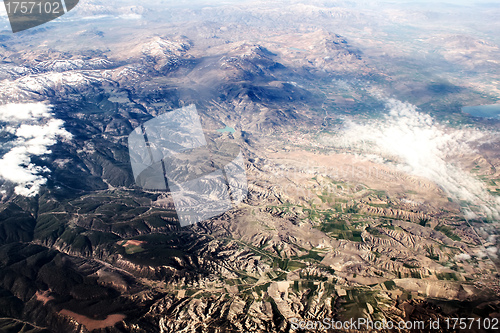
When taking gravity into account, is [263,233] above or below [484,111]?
above

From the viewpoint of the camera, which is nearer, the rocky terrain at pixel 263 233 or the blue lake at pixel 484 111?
the rocky terrain at pixel 263 233

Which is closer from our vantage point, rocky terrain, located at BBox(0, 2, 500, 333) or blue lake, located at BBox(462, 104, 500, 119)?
rocky terrain, located at BBox(0, 2, 500, 333)

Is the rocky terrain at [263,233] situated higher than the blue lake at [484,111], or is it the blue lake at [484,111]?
the rocky terrain at [263,233]

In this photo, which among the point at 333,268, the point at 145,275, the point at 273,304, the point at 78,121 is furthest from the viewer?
the point at 78,121

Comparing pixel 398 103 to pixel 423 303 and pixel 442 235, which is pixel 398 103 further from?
pixel 423 303

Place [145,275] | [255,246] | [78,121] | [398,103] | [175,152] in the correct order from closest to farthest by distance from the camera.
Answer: [145,275], [255,246], [175,152], [78,121], [398,103]

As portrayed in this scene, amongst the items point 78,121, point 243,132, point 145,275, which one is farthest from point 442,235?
point 78,121

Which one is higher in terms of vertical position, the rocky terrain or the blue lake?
the rocky terrain

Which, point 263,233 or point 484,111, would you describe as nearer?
point 263,233
